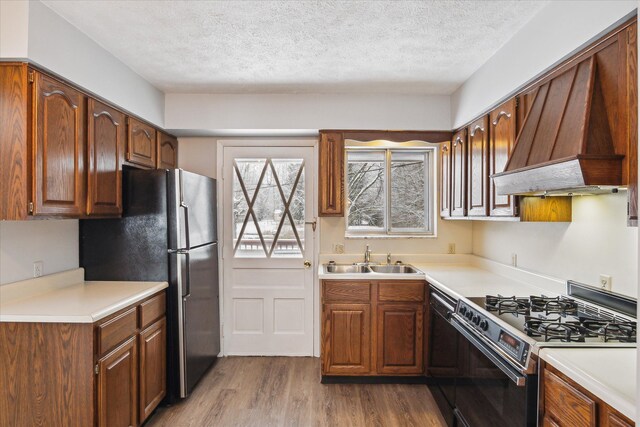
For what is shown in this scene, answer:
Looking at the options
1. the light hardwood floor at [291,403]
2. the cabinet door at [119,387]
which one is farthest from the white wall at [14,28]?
the light hardwood floor at [291,403]

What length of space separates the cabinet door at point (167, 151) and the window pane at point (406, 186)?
2.12m

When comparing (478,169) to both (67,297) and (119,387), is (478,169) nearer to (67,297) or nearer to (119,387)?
(119,387)

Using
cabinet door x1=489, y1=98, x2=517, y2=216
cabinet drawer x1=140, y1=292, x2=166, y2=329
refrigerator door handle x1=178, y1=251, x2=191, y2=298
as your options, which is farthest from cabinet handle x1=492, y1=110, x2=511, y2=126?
cabinet drawer x1=140, y1=292, x2=166, y2=329

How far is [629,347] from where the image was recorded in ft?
4.94

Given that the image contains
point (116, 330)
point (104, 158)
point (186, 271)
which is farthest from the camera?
point (186, 271)

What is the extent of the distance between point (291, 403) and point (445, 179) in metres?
2.27

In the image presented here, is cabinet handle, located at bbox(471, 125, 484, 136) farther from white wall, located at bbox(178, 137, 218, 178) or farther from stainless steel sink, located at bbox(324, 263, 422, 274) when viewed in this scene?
white wall, located at bbox(178, 137, 218, 178)

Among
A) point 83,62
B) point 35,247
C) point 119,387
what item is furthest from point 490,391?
point 83,62

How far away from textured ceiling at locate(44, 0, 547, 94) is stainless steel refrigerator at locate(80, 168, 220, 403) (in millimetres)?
824

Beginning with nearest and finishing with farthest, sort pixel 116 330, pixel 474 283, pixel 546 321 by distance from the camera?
pixel 546 321 < pixel 116 330 < pixel 474 283

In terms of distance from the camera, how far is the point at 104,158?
8.39 ft

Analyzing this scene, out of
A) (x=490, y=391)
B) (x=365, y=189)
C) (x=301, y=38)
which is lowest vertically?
(x=490, y=391)

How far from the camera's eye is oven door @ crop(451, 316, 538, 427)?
5.09ft

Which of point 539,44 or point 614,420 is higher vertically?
point 539,44
